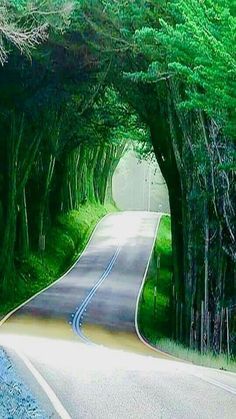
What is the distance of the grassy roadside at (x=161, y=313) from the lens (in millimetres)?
18969

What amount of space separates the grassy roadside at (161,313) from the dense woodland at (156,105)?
99cm

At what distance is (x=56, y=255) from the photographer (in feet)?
143

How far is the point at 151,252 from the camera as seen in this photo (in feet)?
159

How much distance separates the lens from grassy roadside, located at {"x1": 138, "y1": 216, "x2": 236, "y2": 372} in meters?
19.0

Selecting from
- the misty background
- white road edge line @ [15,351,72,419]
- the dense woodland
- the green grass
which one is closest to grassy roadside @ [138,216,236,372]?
the green grass

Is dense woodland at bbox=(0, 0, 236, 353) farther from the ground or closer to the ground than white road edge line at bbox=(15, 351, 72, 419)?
farther from the ground

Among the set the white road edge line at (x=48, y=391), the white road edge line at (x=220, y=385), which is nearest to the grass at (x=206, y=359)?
the white road edge line at (x=220, y=385)

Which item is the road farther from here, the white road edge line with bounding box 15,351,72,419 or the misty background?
the misty background

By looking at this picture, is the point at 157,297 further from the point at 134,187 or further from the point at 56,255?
the point at 134,187

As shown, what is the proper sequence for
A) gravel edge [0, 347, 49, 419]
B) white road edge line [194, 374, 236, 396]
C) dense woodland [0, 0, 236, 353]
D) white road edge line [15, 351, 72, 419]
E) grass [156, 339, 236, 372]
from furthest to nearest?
1. grass [156, 339, 236, 372]
2. dense woodland [0, 0, 236, 353]
3. white road edge line [194, 374, 236, 396]
4. white road edge line [15, 351, 72, 419]
5. gravel edge [0, 347, 49, 419]

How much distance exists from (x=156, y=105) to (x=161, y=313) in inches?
460

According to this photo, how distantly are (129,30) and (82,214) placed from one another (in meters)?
34.9

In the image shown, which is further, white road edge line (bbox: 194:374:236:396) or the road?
white road edge line (bbox: 194:374:236:396)

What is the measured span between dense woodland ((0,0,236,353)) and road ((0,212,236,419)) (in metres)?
2.81
